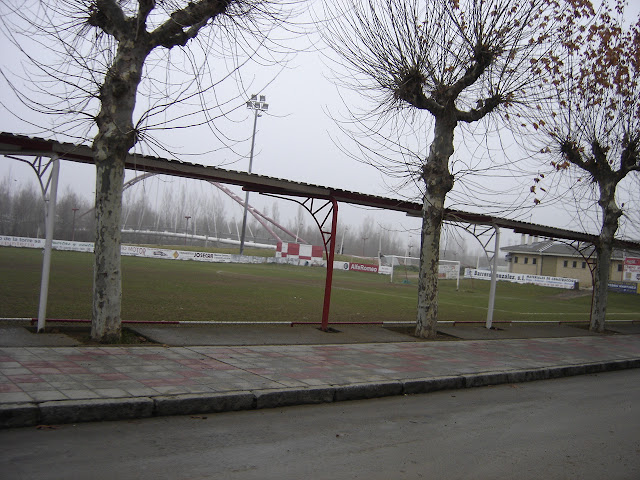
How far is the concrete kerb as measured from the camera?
4.88 metres

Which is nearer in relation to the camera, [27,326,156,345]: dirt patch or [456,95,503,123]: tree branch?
[27,326,156,345]: dirt patch

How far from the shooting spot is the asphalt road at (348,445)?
4184 millimetres

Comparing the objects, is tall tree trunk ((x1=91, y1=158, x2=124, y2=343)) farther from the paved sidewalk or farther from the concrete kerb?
the concrete kerb

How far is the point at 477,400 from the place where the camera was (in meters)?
7.55

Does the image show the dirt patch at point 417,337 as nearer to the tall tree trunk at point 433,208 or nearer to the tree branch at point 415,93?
the tall tree trunk at point 433,208

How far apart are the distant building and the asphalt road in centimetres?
5137

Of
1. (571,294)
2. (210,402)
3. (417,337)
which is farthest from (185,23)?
(571,294)

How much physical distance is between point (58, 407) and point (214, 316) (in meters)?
8.58

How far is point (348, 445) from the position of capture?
510 cm

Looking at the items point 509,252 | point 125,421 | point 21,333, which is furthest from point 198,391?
Answer: point 509,252

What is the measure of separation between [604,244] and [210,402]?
15.4 metres

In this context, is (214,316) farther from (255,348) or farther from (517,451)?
(517,451)

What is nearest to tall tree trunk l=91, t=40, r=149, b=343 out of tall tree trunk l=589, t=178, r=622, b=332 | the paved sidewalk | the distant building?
the paved sidewalk

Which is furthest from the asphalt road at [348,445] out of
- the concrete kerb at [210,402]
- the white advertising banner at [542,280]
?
the white advertising banner at [542,280]
